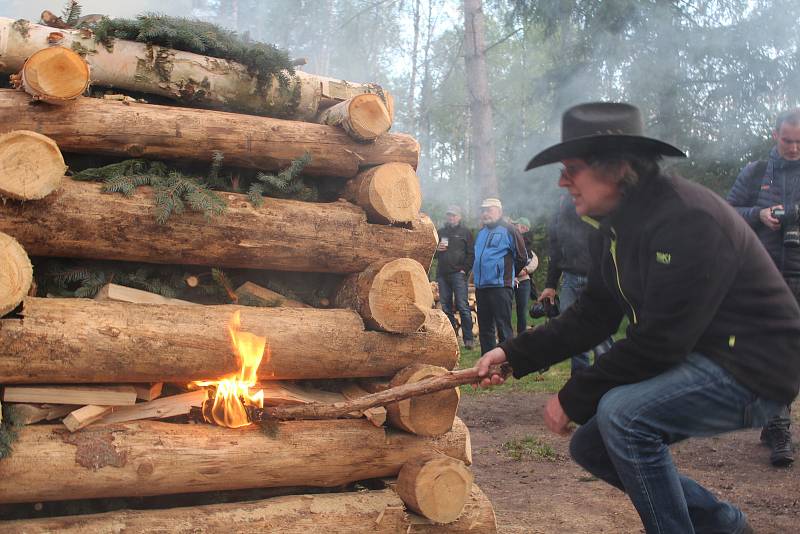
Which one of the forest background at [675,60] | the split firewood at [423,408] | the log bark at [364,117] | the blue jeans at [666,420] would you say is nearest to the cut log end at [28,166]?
the log bark at [364,117]

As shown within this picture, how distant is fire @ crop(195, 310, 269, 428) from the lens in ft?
13.0

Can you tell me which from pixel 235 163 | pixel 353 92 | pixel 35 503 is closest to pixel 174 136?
pixel 235 163

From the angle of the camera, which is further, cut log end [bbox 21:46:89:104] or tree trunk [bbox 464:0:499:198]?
tree trunk [bbox 464:0:499:198]

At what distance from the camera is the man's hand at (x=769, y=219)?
225 inches

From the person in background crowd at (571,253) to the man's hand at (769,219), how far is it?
181 cm

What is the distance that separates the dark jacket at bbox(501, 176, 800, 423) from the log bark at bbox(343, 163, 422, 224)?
1541mm

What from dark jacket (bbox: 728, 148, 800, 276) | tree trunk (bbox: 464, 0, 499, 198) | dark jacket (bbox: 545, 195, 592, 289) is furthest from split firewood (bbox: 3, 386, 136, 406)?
tree trunk (bbox: 464, 0, 499, 198)

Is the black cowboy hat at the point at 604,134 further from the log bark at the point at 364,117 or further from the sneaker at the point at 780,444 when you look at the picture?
the sneaker at the point at 780,444

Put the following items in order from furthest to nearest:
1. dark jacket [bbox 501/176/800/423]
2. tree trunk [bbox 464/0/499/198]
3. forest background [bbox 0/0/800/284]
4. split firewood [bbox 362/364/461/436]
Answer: tree trunk [bbox 464/0/499/198], forest background [bbox 0/0/800/284], split firewood [bbox 362/364/461/436], dark jacket [bbox 501/176/800/423]

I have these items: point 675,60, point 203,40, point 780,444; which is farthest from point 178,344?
point 675,60

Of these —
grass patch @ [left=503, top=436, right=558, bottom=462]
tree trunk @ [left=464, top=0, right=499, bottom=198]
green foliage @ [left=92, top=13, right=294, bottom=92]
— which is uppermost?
tree trunk @ [left=464, top=0, right=499, bottom=198]

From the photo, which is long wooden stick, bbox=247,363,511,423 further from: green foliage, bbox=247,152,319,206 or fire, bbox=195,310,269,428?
green foliage, bbox=247,152,319,206

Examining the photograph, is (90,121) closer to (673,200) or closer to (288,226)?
(288,226)

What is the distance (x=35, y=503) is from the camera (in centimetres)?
391
